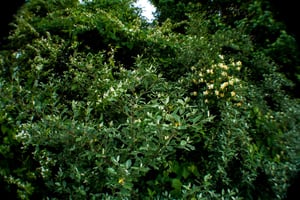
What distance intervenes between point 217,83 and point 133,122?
52.4 inches

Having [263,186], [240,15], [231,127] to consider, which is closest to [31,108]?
[231,127]

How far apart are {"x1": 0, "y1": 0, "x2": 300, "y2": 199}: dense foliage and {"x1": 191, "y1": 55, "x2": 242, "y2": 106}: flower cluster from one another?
13 millimetres

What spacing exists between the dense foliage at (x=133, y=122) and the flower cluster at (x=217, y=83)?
0.04 ft

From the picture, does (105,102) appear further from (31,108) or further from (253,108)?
(253,108)

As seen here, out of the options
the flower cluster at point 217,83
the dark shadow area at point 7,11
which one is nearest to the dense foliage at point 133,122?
the flower cluster at point 217,83

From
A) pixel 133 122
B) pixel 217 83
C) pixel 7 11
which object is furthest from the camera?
pixel 217 83

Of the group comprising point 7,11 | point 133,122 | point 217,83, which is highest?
point 217,83

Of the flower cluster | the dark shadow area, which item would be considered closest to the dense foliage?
the flower cluster

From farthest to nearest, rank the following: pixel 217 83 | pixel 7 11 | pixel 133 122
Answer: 1. pixel 217 83
2. pixel 133 122
3. pixel 7 11

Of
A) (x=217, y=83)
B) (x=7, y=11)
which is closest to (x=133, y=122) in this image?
(x=217, y=83)

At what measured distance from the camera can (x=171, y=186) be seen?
260cm

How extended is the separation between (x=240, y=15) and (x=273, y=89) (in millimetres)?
4210

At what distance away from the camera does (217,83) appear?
3.44 m

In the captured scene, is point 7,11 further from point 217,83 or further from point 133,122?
point 217,83
